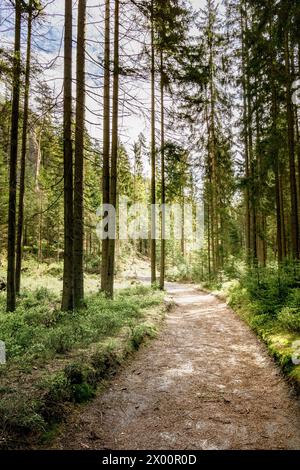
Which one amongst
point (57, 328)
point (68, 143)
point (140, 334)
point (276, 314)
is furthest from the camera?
point (276, 314)

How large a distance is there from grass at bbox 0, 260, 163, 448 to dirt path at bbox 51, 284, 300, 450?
0.30 meters

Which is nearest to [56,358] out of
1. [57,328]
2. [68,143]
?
[57,328]

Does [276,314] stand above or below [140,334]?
above

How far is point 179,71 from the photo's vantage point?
14.2 m

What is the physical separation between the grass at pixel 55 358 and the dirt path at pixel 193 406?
296 mm

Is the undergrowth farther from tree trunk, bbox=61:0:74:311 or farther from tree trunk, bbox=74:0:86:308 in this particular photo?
tree trunk, bbox=61:0:74:311

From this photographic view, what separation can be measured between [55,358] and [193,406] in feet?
8.45

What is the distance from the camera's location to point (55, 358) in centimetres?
565

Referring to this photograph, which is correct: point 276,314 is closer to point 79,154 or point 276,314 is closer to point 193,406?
point 193,406

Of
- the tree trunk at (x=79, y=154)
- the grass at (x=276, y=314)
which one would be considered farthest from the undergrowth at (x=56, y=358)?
the grass at (x=276, y=314)

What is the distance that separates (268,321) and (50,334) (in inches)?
218

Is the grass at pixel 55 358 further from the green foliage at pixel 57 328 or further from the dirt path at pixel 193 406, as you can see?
the dirt path at pixel 193 406
